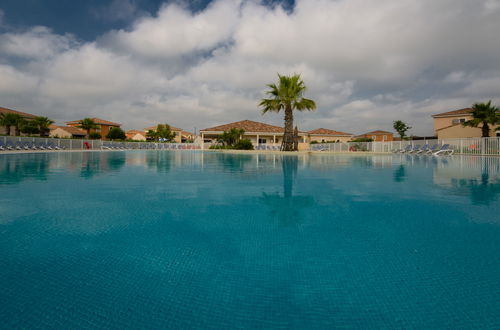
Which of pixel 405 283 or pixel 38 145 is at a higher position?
pixel 38 145

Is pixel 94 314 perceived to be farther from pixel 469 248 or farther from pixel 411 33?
pixel 411 33

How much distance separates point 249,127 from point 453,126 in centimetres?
2938

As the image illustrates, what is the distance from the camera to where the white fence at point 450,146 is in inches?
695

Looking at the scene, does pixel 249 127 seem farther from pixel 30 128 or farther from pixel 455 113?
pixel 30 128

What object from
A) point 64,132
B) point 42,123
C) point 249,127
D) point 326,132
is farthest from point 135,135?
point 326,132

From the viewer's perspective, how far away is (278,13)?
15156 millimetres

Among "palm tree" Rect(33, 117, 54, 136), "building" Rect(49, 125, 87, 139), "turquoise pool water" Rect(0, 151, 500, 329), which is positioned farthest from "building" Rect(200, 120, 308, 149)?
"turquoise pool water" Rect(0, 151, 500, 329)

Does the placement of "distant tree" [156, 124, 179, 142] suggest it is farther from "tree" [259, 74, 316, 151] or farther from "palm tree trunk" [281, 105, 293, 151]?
"palm tree trunk" [281, 105, 293, 151]

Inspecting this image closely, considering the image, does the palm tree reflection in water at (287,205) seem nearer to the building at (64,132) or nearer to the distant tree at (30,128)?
the distant tree at (30,128)

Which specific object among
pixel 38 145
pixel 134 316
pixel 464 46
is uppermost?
pixel 464 46

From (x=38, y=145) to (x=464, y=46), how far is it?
38.7m

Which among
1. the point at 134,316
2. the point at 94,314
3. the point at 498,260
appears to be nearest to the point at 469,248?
the point at 498,260

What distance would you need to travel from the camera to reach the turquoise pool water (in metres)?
1.55

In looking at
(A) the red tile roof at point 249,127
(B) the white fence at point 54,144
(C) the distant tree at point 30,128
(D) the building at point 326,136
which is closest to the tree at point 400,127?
(D) the building at point 326,136
